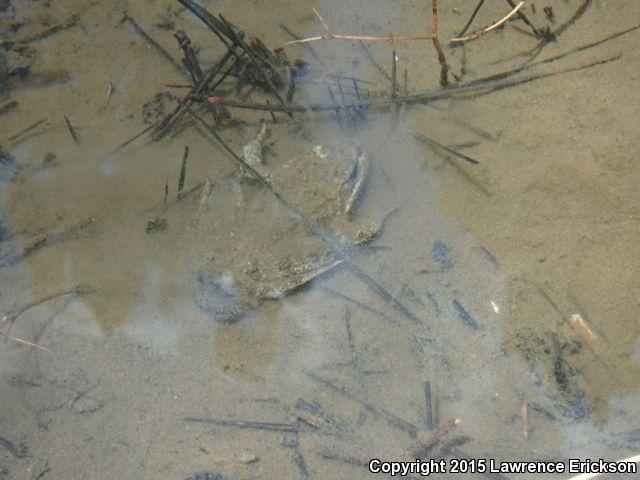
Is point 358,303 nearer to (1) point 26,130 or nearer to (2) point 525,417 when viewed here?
(2) point 525,417

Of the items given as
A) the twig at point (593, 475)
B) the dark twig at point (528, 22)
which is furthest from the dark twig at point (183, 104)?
the twig at point (593, 475)

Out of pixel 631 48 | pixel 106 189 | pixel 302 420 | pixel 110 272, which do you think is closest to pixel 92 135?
pixel 106 189

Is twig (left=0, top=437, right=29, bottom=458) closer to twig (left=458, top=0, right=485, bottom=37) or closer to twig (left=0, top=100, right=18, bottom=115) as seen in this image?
twig (left=0, top=100, right=18, bottom=115)

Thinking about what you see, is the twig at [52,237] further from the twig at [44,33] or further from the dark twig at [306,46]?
the twig at [44,33]

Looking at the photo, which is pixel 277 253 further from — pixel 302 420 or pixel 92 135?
pixel 92 135

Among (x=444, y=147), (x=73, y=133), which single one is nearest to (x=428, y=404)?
(x=444, y=147)

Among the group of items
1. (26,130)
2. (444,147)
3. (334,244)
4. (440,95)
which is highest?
(440,95)
